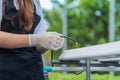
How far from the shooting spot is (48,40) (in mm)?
1512

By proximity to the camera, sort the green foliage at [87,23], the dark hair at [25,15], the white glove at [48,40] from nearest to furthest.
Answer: the white glove at [48,40] < the dark hair at [25,15] < the green foliage at [87,23]

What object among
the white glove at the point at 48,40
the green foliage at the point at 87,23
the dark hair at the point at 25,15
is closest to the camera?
the white glove at the point at 48,40

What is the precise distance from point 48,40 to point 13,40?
5.0 inches

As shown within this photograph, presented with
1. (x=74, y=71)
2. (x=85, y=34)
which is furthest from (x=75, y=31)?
(x=74, y=71)

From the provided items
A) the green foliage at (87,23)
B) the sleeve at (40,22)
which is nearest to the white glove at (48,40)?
the sleeve at (40,22)

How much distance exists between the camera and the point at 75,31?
15430 mm

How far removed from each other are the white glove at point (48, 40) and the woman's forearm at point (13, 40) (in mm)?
25

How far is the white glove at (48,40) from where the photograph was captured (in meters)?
1.51

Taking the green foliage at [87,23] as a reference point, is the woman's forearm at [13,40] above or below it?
below

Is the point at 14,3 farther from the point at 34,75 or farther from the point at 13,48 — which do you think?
the point at 34,75

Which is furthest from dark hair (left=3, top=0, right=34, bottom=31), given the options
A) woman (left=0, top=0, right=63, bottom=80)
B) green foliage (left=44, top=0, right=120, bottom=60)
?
green foliage (left=44, top=0, right=120, bottom=60)

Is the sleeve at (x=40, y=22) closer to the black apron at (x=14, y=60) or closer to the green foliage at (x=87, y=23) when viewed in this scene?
the black apron at (x=14, y=60)

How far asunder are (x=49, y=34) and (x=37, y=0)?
241mm

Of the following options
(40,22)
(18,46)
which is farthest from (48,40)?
(40,22)
